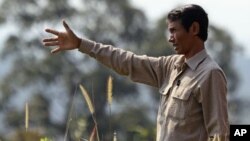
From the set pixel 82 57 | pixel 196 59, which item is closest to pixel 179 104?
pixel 196 59

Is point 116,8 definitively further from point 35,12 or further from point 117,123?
point 117,123

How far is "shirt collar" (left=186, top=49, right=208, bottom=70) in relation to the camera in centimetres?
362

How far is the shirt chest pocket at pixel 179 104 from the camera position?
11.7 feet

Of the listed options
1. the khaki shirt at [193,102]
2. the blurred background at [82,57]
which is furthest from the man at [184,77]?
the blurred background at [82,57]

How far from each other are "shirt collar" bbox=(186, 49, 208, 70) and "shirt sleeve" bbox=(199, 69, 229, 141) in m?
0.11

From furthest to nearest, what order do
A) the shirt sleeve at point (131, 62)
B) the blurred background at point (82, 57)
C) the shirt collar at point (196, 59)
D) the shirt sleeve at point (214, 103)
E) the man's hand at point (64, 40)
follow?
1. the blurred background at point (82, 57)
2. the man's hand at point (64, 40)
3. the shirt sleeve at point (131, 62)
4. the shirt collar at point (196, 59)
5. the shirt sleeve at point (214, 103)

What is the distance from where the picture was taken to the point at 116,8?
32781mm

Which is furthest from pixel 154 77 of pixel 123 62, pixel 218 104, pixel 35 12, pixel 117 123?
pixel 35 12

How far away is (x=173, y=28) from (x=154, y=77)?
0.88ft

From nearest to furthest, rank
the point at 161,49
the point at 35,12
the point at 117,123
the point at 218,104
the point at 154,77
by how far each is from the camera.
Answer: the point at 218,104 → the point at 154,77 → the point at 117,123 → the point at 161,49 → the point at 35,12

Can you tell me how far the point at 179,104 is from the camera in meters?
3.59

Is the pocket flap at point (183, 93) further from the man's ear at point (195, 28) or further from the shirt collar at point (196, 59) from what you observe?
the man's ear at point (195, 28)

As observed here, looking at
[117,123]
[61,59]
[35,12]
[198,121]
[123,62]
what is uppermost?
[35,12]

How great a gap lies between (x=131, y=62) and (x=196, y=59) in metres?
0.38
